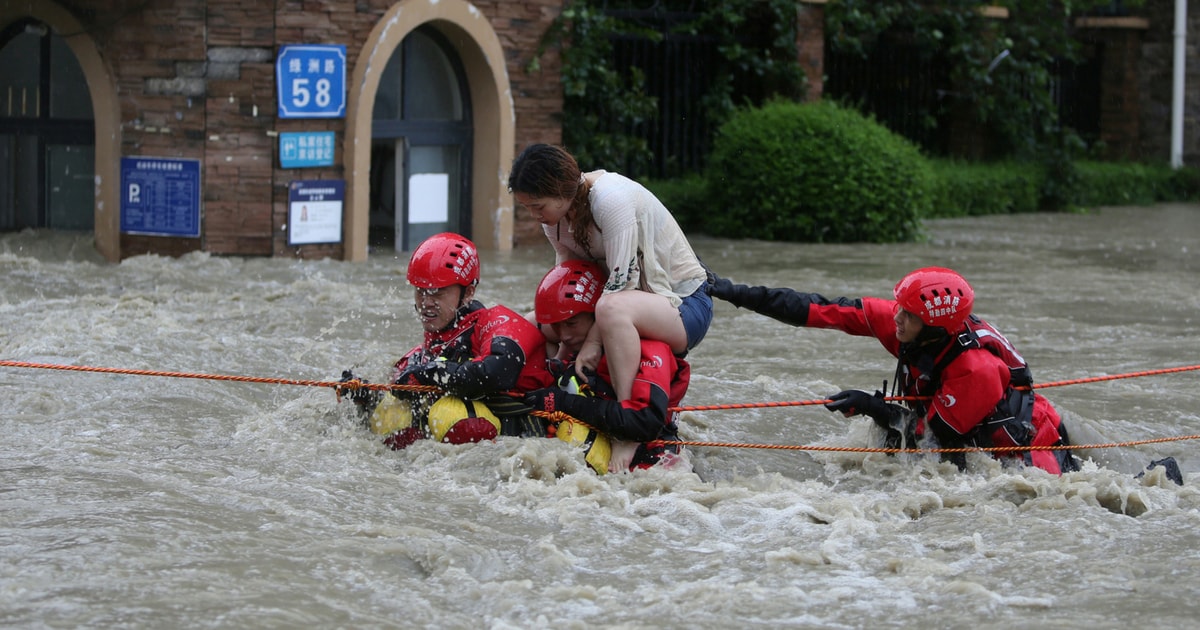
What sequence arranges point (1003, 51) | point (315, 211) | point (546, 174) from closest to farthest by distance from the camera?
point (546, 174) < point (315, 211) < point (1003, 51)

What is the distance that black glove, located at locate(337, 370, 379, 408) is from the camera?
6398 millimetres

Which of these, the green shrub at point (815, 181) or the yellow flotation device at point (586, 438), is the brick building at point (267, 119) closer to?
the green shrub at point (815, 181)

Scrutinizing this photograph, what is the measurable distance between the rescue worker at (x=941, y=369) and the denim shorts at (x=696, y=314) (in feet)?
0.20

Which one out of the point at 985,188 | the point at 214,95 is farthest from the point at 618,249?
the point at 985,188

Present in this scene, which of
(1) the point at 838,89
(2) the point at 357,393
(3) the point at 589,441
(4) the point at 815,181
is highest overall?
(1) the point at 838,89

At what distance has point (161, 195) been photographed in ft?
41.7

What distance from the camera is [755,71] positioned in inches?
700

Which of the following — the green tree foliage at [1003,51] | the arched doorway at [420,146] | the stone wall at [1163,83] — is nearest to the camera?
the arched doorway at [420,146]

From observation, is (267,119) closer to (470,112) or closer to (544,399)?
(470,112)

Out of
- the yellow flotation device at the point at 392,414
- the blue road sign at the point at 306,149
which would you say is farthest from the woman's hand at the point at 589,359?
the blue road sign at the point at 306,149

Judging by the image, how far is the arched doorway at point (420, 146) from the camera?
1419 cm

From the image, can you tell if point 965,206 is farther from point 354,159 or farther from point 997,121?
point 354,159

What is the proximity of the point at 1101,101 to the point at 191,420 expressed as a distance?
64.4ft

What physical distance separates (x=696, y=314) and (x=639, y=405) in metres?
0.52
